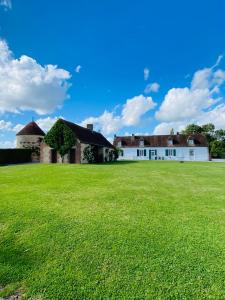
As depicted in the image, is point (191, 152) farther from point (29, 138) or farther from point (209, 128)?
point (29, 138)

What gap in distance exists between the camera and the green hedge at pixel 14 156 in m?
26.2

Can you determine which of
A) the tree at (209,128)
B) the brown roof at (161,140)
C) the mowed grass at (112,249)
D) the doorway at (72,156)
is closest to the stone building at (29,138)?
the doorway at (72,156)

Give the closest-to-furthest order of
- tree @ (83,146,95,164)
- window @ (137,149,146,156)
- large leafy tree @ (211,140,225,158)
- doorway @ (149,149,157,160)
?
tree @ (83,146,95,164)
doorway @ (149,149,157,160)
window @ (137,149,146,156)
large leafy tree @ (211,140,225,158)

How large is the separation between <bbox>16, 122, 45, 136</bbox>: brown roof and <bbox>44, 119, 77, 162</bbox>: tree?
12.8 metres

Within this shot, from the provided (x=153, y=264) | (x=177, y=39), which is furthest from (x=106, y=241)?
(x=177, y=39)

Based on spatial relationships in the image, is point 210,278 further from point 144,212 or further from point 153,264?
point 144,212

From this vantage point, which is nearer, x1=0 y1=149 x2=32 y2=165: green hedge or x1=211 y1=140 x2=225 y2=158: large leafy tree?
x1=0 y1=149 x2=32 y2=165: green hedge

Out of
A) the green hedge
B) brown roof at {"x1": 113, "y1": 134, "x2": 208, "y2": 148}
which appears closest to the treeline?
brown roof at {"x1": 113, "y1": 134, "x2": 208, "y2": 148}

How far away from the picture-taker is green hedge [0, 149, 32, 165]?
26.2 m

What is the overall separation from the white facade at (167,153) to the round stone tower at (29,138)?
16.9 meters

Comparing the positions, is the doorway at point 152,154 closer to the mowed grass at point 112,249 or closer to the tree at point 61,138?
the tree at point 61,138

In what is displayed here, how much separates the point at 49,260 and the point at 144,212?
9.53 ft

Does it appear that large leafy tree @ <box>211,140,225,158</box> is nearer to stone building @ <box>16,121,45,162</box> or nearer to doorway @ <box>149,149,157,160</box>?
doorway @ <box>149,149,157,160</box>

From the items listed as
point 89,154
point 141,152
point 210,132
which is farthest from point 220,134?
point 89,154
